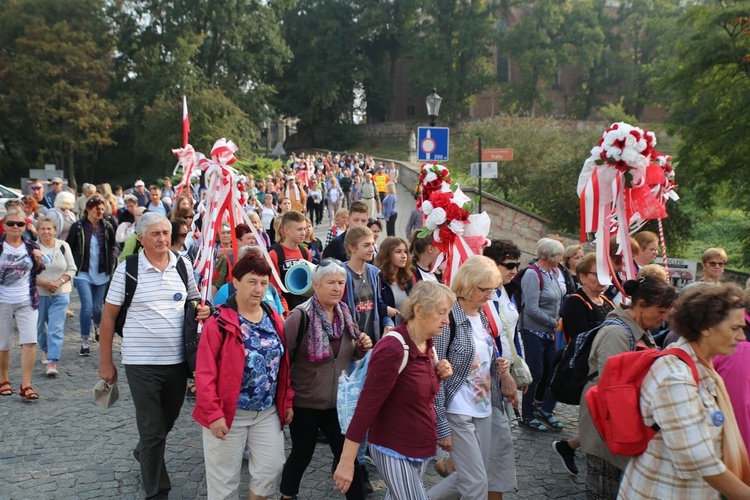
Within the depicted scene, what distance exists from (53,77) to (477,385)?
41932 mm

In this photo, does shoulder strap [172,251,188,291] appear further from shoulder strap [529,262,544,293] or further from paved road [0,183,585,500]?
shoulder strap [529,262,544,293]

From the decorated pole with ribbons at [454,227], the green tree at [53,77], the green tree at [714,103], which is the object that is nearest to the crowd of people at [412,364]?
the decorated pole with ribbons at [454,227]

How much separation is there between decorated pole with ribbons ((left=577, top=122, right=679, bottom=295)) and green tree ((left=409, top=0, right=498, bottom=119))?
56.3 metres

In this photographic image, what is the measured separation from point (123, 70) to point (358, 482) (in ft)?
153

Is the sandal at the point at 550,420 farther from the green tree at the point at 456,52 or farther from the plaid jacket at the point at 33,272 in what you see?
Result: the green tree at the point at 456,52

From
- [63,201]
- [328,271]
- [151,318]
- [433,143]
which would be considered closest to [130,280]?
[151,318]

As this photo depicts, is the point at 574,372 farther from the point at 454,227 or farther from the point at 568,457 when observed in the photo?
the point at 454,227

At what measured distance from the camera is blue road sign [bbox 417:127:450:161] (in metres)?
12.8

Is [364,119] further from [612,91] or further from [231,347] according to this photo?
[231,347]

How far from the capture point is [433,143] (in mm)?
12836

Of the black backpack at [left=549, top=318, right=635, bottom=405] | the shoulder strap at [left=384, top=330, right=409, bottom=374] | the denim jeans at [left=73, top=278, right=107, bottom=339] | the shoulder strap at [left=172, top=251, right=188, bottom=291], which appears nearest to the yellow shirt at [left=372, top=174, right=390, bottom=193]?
the denim jeans at [left=73, top=278, right=107, bottom=339]

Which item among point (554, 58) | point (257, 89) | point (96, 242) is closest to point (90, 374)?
point (96, 242)


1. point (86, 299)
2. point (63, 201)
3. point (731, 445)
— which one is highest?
point (63, 201)

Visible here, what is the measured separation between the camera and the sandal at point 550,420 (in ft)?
20.5
